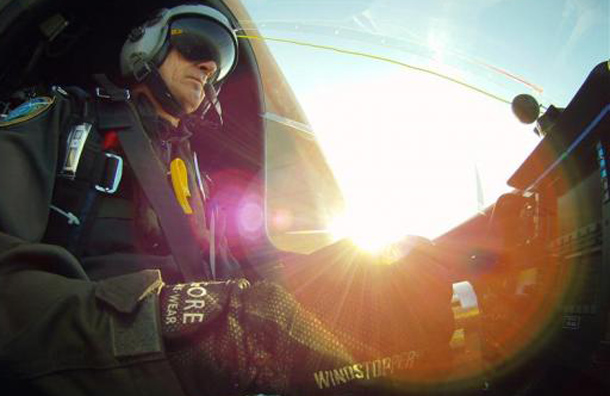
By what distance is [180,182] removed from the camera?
54.6 inches

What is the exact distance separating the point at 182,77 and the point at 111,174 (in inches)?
23.0

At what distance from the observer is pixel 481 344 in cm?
84

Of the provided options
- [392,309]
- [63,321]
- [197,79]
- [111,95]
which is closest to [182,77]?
[197,79]

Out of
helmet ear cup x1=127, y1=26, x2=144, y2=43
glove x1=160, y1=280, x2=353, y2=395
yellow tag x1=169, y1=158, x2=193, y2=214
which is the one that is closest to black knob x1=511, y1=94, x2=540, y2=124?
glove x1=160, y1=280, x2=353, y2=395

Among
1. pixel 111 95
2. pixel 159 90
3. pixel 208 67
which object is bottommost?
pixel 111 95

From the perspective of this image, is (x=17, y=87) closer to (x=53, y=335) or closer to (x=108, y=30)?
(x=108, y=30)

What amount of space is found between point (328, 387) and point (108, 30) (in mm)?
1667

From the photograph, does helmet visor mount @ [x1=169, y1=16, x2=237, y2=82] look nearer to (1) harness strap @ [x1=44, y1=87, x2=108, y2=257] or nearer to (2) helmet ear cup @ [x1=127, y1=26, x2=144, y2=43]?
(2) helmet ear cup @ [x1=127, y1=26, x2=144, y2=43]

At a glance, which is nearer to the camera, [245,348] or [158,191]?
[245,348]

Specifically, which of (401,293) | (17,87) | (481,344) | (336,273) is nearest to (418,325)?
(401,293)

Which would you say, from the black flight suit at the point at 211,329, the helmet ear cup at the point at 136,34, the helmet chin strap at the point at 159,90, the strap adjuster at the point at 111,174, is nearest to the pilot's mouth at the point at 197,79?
the helmet chin strap at the point at 159,90

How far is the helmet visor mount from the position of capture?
4.86 ft

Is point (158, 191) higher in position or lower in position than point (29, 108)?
lower

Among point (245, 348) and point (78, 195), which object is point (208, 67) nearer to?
point (78, 195)
